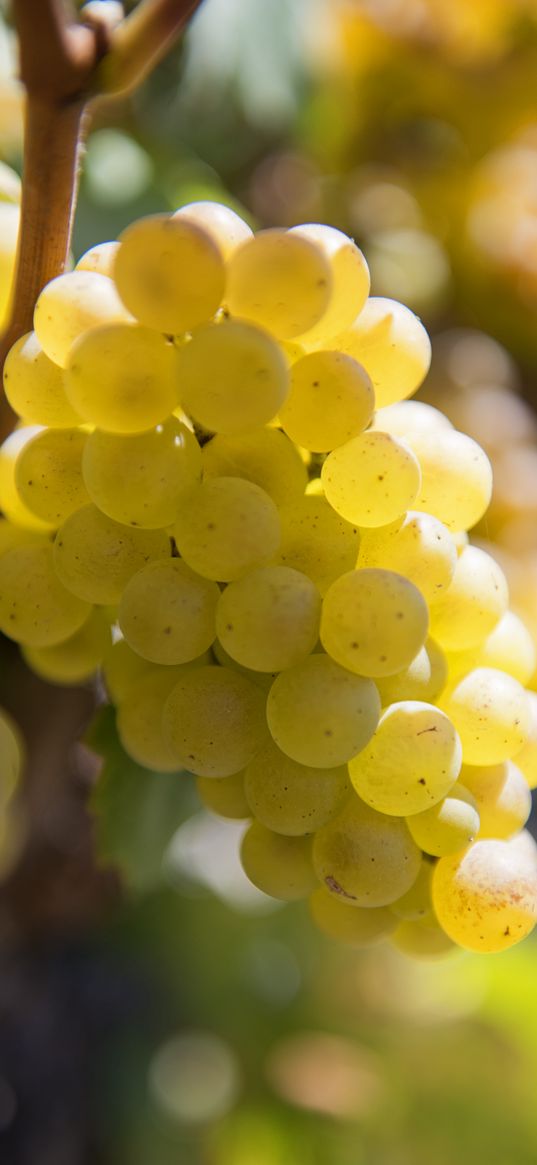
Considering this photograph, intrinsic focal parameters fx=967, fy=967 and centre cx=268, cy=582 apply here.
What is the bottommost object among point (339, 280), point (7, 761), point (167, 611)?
point (7, 761)

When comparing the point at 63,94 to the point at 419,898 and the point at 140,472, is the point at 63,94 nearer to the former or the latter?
the point at 140,472

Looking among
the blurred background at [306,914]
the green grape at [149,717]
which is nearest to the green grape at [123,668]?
the green grape at [149,717]

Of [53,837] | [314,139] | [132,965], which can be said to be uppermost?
[314,139]

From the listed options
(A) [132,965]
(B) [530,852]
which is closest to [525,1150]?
(A) [132,965]

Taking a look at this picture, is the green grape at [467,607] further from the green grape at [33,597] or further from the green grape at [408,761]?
the green grape at [33,597]

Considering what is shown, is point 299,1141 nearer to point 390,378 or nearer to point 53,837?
point 53,837

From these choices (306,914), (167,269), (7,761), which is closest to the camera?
(167,269)

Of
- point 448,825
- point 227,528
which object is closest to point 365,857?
point 448,825
